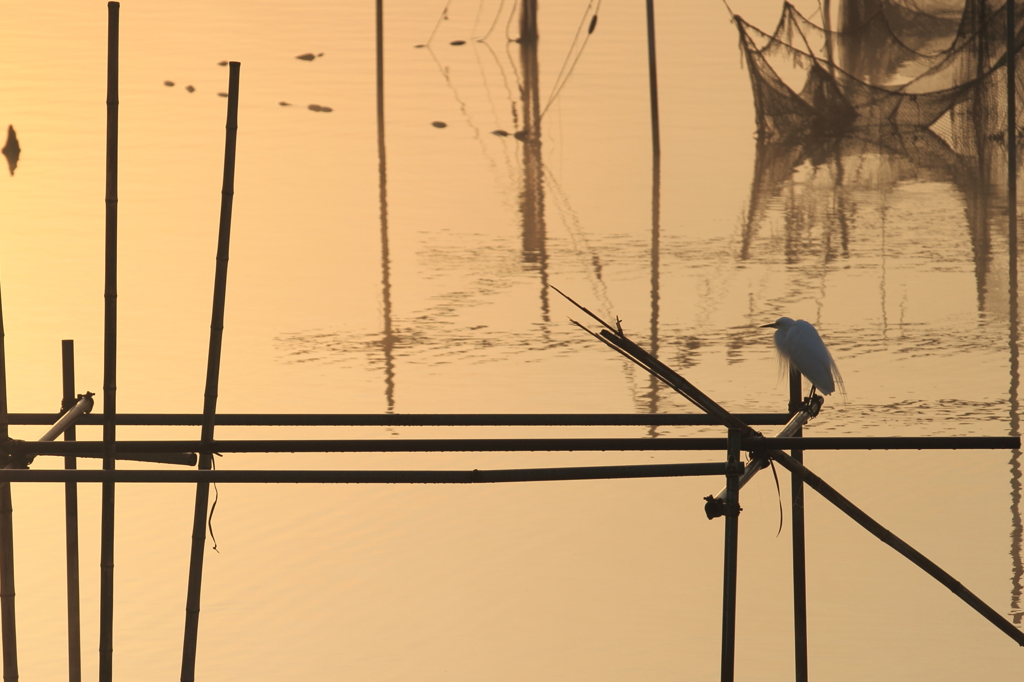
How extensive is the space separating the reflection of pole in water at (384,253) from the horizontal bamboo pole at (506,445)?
16.6ft

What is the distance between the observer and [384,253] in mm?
13797

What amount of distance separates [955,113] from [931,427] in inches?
380

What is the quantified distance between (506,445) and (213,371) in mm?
989

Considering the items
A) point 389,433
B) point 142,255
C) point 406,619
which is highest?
point 142,255

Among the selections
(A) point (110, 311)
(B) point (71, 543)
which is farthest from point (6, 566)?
(A) point (110, 311)

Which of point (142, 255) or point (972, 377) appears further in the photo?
point (142, 255)

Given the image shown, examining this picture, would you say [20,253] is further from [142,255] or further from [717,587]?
[717,587]

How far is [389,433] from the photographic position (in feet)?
31.3

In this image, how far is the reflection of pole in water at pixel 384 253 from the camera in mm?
10664

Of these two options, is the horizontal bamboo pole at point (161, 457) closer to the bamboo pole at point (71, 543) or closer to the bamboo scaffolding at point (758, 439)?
the bamboo pole at point (71, 543)

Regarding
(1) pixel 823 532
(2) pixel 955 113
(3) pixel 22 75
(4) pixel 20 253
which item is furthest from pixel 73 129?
(1) pixel 823 532

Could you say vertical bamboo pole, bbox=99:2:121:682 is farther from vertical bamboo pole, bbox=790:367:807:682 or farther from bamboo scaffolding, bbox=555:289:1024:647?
vertical bamboo pole, bbox=790:367:807:682

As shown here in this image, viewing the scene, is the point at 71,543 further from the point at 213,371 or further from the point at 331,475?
the point at 331,475

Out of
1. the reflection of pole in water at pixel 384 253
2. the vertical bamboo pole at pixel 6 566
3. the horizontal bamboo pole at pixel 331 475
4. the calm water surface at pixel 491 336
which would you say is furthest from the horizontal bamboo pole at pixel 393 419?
the reflection of pole in water at pixel 384 253
